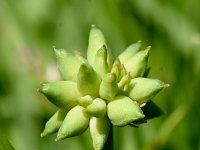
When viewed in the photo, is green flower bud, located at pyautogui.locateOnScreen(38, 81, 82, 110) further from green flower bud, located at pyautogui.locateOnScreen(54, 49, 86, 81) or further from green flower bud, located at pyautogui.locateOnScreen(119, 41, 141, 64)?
green flower bud, located at pyautogui.locateOnScreen(119, 41, 141, 64)

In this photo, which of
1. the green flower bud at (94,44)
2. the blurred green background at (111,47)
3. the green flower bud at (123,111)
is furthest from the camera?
the blurred green background at (111,47)

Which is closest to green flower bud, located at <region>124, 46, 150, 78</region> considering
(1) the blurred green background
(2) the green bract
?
(2) the green bract

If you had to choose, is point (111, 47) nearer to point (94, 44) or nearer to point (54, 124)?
point (94, 44)

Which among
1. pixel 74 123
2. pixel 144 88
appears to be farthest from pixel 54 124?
pixel 144 88

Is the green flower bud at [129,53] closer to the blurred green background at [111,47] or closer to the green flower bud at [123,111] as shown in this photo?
the green flower bud at [123,111]

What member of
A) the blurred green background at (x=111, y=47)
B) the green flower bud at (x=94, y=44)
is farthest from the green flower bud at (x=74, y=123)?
the blurred green background at (x=111, y=47)

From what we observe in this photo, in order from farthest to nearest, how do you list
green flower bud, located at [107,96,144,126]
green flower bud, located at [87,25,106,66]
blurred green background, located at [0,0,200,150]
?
blurred green background, located at [0,0,200,150] < green flower bud, located at [87,25,106,66] < green flower bud, located at [107,96,144,126]

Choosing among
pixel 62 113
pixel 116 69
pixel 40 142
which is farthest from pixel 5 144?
pixel 40 142
